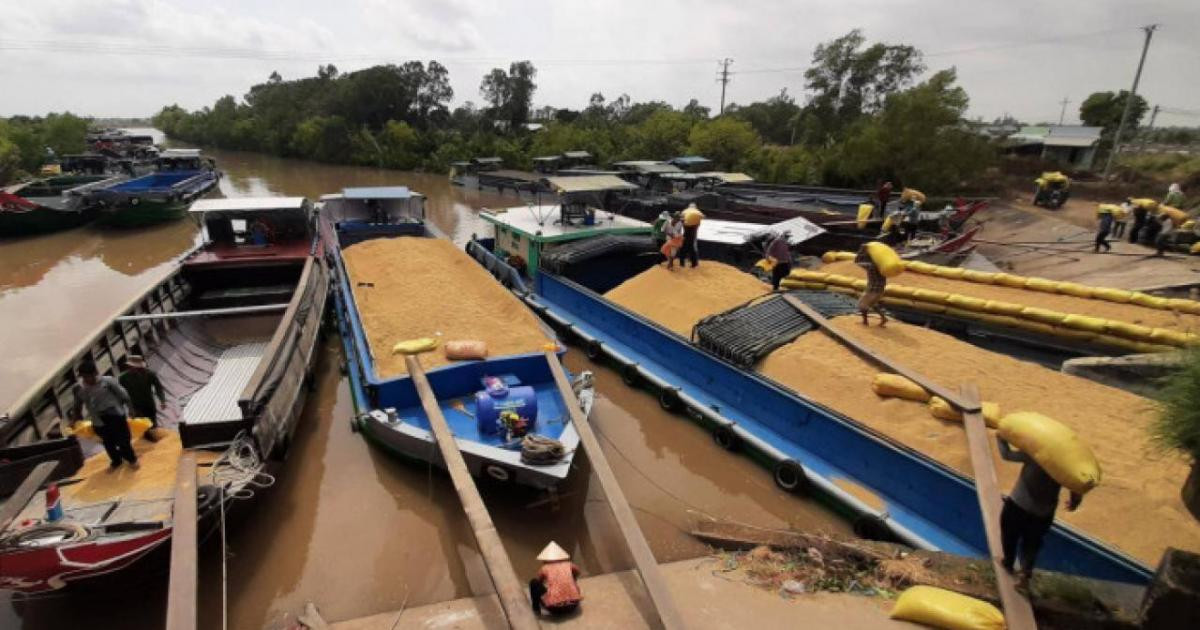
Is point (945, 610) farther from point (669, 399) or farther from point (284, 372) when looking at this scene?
point (284, 372)

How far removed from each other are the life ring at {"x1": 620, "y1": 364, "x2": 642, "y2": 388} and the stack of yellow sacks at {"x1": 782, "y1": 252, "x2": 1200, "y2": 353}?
361cm

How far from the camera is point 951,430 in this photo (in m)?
5.70

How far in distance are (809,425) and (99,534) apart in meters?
6.69

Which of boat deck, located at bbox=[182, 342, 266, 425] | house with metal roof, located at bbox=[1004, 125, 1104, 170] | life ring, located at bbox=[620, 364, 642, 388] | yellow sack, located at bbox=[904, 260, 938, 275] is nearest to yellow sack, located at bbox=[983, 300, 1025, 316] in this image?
yellow sack, located at bbox=[904, 260, 938, 275]

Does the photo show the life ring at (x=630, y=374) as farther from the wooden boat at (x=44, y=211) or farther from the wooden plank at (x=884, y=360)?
the wooden boat at (x=44, y=211)

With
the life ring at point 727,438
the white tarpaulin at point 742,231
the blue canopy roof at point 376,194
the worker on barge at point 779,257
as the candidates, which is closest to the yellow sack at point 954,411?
the life ring at point 727,438

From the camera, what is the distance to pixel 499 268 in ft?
42.4

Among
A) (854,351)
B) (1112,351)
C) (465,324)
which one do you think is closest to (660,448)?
(854,351)

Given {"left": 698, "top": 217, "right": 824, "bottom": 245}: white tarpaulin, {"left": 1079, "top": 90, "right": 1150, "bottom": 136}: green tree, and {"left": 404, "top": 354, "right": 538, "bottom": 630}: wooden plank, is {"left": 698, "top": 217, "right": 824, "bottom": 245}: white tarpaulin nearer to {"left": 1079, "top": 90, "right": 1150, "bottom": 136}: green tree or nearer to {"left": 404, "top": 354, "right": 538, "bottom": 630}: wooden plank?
{"left": 404, "top": 354, "right": 538, "bottom": 630}: wooden plank

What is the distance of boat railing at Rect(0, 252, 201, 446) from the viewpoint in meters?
5.25

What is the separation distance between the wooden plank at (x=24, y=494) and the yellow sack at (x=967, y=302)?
11103 millimetres

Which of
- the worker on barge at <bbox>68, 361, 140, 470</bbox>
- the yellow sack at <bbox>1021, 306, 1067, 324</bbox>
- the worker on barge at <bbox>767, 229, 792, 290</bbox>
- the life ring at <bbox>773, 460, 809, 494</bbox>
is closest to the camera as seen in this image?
the worker on barge at <bbox>68, 361, 140, 470</bbox>

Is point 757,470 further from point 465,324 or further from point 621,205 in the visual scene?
point 621,205

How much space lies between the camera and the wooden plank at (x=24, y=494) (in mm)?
4070
